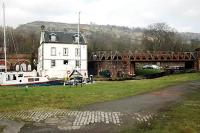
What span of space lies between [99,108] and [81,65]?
4578cm

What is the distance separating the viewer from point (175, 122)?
42.7ft

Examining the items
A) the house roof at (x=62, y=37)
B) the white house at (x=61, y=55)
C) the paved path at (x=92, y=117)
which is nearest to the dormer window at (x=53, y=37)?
the white house at (x=61, y=55)

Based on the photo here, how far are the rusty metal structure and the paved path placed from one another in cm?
4365

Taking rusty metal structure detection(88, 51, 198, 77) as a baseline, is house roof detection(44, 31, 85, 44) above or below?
above

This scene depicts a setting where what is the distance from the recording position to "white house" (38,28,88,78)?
6006 centimetres

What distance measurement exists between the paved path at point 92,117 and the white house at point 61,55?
41.8 metres

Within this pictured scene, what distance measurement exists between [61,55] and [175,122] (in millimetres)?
49874

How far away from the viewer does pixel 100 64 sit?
211 feet

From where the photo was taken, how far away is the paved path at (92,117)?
41.5 feet

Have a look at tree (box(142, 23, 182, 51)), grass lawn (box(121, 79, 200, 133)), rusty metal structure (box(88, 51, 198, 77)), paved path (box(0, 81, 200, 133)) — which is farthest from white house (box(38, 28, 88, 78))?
grass lawn (box(121, 79, 200, 133))

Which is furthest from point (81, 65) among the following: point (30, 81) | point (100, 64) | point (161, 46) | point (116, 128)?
point (116, 128)

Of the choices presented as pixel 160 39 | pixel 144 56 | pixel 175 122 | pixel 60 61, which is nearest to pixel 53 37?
pixel 60 61

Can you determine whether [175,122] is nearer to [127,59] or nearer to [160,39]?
[127,59]

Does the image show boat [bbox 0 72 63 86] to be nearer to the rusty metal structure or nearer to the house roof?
the house roof
